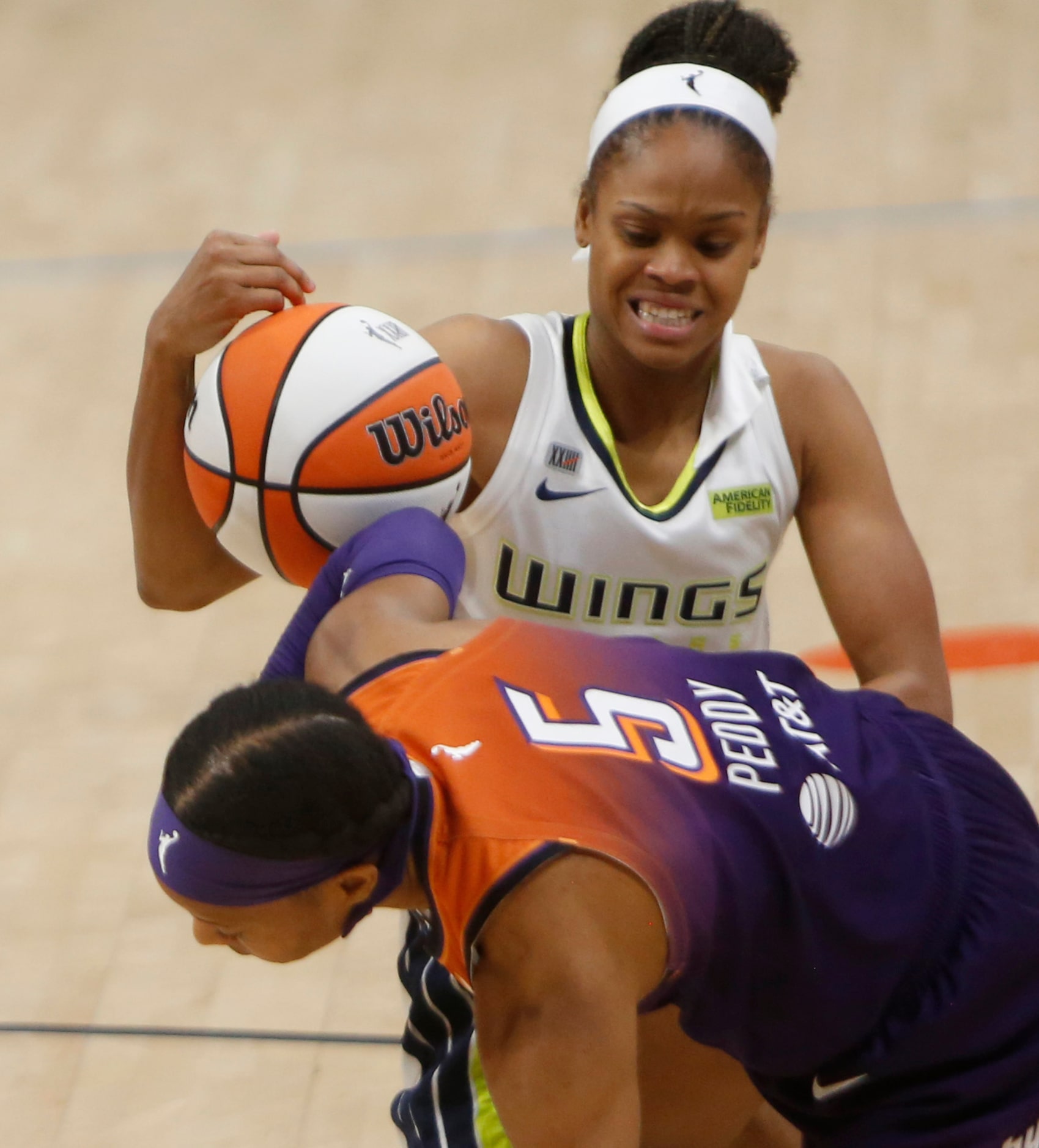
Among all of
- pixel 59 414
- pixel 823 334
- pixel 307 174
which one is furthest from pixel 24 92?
pixel 823 334

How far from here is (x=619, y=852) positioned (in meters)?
1.63

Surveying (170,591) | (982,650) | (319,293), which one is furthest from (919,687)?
(319,293)

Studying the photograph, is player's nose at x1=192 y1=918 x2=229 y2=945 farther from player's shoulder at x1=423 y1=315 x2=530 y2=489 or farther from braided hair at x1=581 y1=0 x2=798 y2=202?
braided hair at x1=581 y1=0 x2=798 y2=202

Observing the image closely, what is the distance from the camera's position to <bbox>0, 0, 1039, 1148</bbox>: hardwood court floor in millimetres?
3463

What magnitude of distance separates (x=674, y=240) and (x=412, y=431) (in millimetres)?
501

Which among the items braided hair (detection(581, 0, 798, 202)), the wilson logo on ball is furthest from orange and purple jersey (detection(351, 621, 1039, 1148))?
braided hair (detection(581, 0, 798, 202))

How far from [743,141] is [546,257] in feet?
11.1

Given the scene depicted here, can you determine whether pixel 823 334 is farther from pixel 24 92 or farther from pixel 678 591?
pixel 24 92

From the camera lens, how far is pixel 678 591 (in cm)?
254

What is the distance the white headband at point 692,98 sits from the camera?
2.38m

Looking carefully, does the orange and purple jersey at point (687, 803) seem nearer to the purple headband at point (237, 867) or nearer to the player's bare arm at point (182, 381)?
the purple headband at point (237, 867)

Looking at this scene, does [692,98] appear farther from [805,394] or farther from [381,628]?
[381,628]

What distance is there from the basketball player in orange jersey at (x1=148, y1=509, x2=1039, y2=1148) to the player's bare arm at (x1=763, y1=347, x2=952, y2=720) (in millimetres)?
316

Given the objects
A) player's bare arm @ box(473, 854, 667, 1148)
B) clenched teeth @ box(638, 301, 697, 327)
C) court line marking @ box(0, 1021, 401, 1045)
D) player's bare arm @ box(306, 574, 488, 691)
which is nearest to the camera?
player's bare arm @ box(473, 854, 667, 1148)
